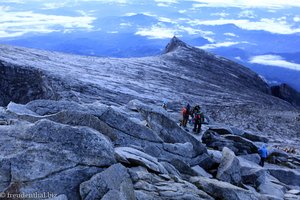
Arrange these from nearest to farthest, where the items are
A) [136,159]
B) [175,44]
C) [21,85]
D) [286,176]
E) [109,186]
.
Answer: [109,186], [136,159], [286,176], [21,85], [175,44]

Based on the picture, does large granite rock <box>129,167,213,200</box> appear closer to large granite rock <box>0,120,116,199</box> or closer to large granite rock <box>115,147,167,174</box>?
large granite rock <box>115,147,167,174</box>

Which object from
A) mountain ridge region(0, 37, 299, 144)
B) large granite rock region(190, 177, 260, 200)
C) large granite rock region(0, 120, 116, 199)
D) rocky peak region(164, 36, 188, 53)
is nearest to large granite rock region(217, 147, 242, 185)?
large granite rock region(190, 177, 260, 200)

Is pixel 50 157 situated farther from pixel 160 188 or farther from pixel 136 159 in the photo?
pixel 160 188

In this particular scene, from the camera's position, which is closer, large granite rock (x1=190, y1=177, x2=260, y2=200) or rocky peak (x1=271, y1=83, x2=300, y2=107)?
large granite rock (x1=190, y1=177, x2=260, y2=200)

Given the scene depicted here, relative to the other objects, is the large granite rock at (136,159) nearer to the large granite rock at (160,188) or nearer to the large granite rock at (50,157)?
the large granite rock at (160,188)

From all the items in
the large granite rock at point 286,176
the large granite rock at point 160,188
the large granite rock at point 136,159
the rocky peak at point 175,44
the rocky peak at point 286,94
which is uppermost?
the rocky peak at point 175,44

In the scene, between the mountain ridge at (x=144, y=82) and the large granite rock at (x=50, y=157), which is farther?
the mountain ridge at (x=144, y=82)

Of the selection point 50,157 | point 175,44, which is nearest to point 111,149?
point 50,157

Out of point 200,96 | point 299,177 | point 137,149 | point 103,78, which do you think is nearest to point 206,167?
point 137,149

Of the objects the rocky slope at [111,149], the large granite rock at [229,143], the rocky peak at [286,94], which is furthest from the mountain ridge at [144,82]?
the large granite rock at [229,143]

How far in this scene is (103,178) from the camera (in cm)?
1630

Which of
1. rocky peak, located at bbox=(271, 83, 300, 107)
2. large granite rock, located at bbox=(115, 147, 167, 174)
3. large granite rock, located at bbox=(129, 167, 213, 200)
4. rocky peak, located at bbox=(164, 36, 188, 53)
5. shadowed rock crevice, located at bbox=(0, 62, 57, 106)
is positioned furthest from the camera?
rocky peak, located at bbox=(164, 36, 188, 53)

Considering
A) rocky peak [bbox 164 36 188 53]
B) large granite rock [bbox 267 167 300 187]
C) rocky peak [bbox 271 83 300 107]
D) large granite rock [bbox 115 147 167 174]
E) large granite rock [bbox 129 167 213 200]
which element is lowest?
large granite rock [bbox 267 167 300 187]

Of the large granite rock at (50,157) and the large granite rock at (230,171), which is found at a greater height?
→ the large granite rock at (50,157)
